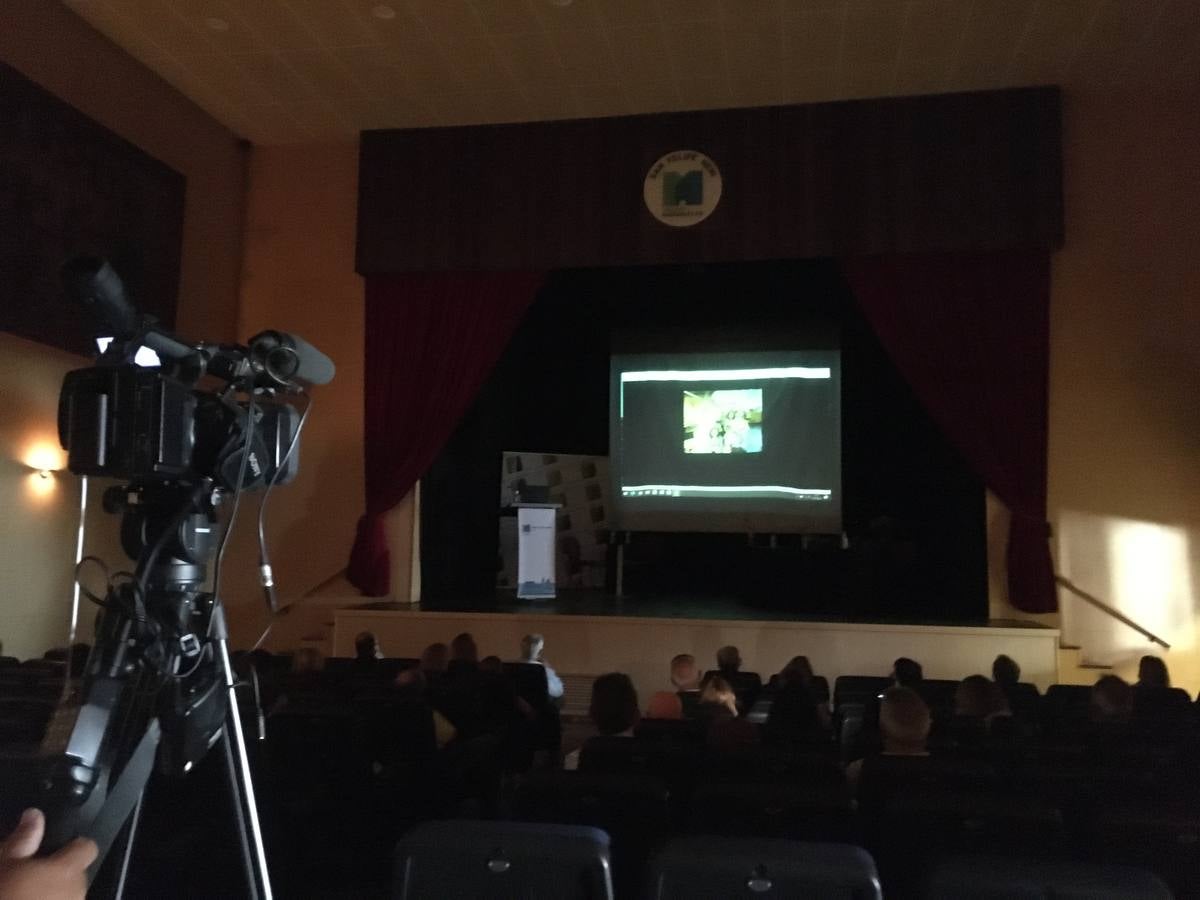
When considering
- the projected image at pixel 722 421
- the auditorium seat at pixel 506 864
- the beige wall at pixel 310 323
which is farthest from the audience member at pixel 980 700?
the beige wall at pixel 310 323

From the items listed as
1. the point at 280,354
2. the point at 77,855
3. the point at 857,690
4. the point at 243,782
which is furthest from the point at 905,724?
the point at 77,855

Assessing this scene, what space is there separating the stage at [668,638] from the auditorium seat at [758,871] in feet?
18.5

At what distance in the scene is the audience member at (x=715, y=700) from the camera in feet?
12.8

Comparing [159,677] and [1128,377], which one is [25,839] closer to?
[159,677]

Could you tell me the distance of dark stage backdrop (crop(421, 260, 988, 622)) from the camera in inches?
335

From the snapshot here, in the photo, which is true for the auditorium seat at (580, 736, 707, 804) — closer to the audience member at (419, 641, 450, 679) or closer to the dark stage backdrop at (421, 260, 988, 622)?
the audience member at (419, 641, 450, 679)

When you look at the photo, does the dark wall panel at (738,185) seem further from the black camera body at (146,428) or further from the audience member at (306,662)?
the black camera body at (146,428)

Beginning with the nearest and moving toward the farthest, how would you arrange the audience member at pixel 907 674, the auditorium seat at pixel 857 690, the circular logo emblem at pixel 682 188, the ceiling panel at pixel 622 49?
the auditorium seat at pixel 857 690
the audience member at pixel 907 674
the ceiling panel at pixel 622 49
the circular logo emblem at pixel 682 188

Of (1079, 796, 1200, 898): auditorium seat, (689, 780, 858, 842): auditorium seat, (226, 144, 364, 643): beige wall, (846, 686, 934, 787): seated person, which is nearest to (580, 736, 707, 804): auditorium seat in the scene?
(689, 780, 858, 842): auditorium seat

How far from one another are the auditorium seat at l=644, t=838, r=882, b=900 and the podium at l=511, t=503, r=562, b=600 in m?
7.39

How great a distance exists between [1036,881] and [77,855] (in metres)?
1.46

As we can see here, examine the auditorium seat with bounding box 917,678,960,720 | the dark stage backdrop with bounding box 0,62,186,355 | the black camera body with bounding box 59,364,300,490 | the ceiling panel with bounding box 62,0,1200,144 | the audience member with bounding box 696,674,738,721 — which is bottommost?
the auditorium seat with bounding box 917,678,960,720

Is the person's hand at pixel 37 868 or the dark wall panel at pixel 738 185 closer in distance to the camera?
the person's hand at pixel 37 868

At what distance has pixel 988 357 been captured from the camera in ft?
23.9
